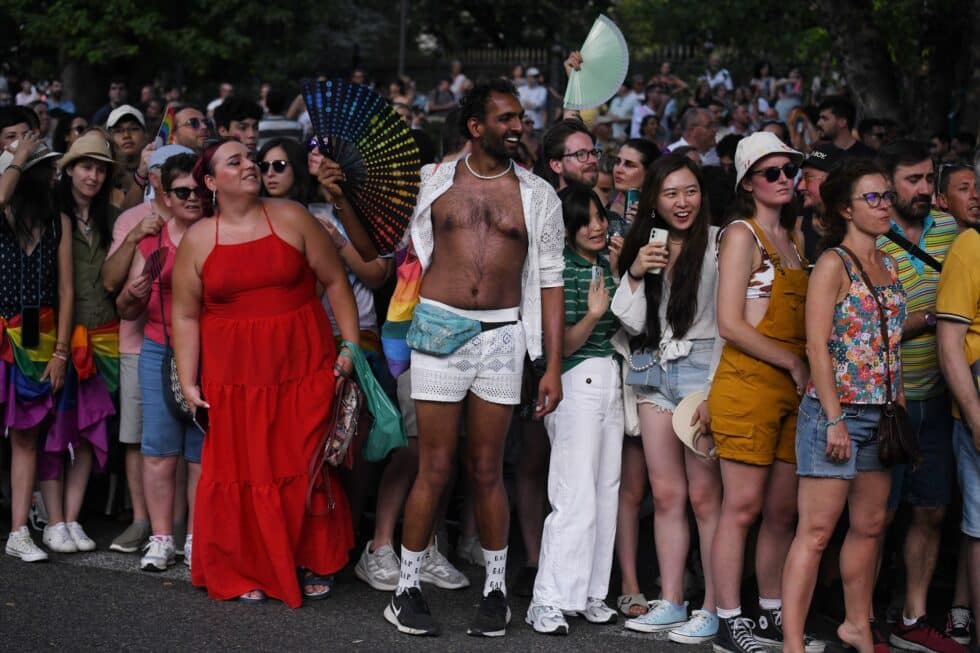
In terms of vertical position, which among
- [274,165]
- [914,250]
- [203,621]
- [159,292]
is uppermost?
[274,165]

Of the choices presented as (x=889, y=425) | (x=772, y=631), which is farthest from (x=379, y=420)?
(x=889, y=425)

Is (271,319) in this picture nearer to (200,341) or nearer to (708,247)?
(200,341)

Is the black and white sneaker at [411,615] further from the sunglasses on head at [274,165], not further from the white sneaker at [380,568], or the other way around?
the sunglasses on head at [274,165]

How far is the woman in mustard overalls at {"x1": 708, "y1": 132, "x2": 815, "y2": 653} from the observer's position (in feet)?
17.4

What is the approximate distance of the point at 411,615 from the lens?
564cm

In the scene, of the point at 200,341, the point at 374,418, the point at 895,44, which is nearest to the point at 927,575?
the point at 374,418

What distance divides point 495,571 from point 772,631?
3.93ft

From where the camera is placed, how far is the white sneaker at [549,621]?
18.4ft

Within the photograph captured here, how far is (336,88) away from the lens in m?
5.72

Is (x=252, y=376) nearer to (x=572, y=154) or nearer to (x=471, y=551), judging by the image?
(x=471, y=551)

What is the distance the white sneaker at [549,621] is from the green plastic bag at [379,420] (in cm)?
98

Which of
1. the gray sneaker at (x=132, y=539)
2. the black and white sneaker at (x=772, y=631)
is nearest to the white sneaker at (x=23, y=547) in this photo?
the gray sneaker at (x=132, y=539)

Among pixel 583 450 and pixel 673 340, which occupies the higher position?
pixel 673 340

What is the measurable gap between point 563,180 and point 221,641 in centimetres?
280
